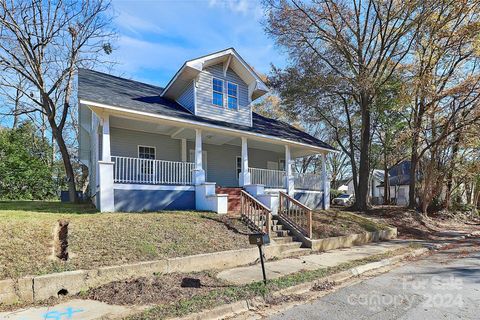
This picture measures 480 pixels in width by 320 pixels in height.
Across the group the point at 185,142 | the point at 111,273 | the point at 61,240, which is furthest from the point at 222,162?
the point at 111,273

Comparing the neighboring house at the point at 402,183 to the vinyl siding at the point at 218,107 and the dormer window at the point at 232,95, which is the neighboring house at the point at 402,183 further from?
the dormer window at the point at 232,95

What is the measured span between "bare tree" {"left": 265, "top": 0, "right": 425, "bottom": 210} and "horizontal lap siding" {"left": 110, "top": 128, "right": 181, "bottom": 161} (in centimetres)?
876

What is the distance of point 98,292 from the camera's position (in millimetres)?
5480

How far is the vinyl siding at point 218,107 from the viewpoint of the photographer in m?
13.9

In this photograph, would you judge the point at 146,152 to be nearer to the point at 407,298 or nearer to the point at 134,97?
the point at 134,97

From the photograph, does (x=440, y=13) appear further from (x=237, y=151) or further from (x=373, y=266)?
(x=373, y=266)

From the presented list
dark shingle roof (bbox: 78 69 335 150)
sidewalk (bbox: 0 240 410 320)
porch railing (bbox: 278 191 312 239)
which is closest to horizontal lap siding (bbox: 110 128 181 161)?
dark shingle roof (bbox: 78 69 335 150)

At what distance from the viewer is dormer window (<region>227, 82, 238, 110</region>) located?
49.4 ft

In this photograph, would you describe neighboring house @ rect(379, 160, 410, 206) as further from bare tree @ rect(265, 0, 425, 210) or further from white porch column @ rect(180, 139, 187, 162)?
white porch column @ rect(180, 139, 187, 162)

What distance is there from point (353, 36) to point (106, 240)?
56.4 feet

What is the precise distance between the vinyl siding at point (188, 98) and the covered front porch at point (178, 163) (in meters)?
1.16

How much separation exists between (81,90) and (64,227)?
5117 mm

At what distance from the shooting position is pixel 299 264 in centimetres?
791

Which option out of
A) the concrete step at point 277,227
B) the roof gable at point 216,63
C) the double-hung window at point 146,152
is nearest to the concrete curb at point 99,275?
the concrete step at point 277,227
